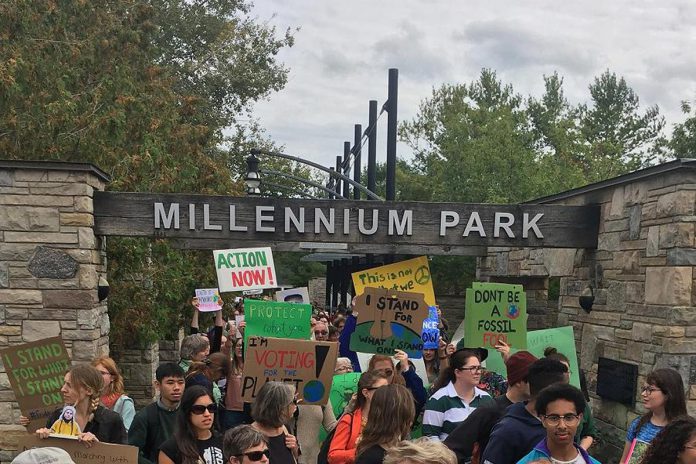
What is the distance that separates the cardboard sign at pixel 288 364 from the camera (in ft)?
20.2

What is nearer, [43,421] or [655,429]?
[655,429]

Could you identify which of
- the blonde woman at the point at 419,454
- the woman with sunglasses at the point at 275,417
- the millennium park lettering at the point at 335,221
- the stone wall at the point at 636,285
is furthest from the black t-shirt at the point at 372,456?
the millennium park lettering at the point at 335,221

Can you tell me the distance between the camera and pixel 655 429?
16.3ft

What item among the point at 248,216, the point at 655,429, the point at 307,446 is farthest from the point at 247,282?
the point at 655,429

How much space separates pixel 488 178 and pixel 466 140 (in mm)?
1701

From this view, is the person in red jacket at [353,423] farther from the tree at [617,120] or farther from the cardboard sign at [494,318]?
the tree at [617,120]

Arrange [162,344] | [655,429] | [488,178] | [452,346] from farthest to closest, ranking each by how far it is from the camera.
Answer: [488,178], [162,344], [452,346], [655,429]

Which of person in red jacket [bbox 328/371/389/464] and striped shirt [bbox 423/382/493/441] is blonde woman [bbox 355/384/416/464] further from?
striped shirt [bbox 423/382/493/441]

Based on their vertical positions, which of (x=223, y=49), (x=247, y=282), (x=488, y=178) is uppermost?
(x=223, y=49)

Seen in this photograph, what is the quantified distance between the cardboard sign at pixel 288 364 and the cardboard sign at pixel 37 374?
4.34ft

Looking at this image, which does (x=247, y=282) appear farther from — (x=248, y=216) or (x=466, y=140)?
(x=466, y=140)

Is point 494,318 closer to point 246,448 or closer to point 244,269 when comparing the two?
point 244,269

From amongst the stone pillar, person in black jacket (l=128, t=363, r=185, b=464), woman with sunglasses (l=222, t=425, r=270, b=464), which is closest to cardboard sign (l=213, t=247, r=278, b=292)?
the stone pillar

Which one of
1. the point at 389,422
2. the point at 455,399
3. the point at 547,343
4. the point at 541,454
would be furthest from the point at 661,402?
the point at 547,343
